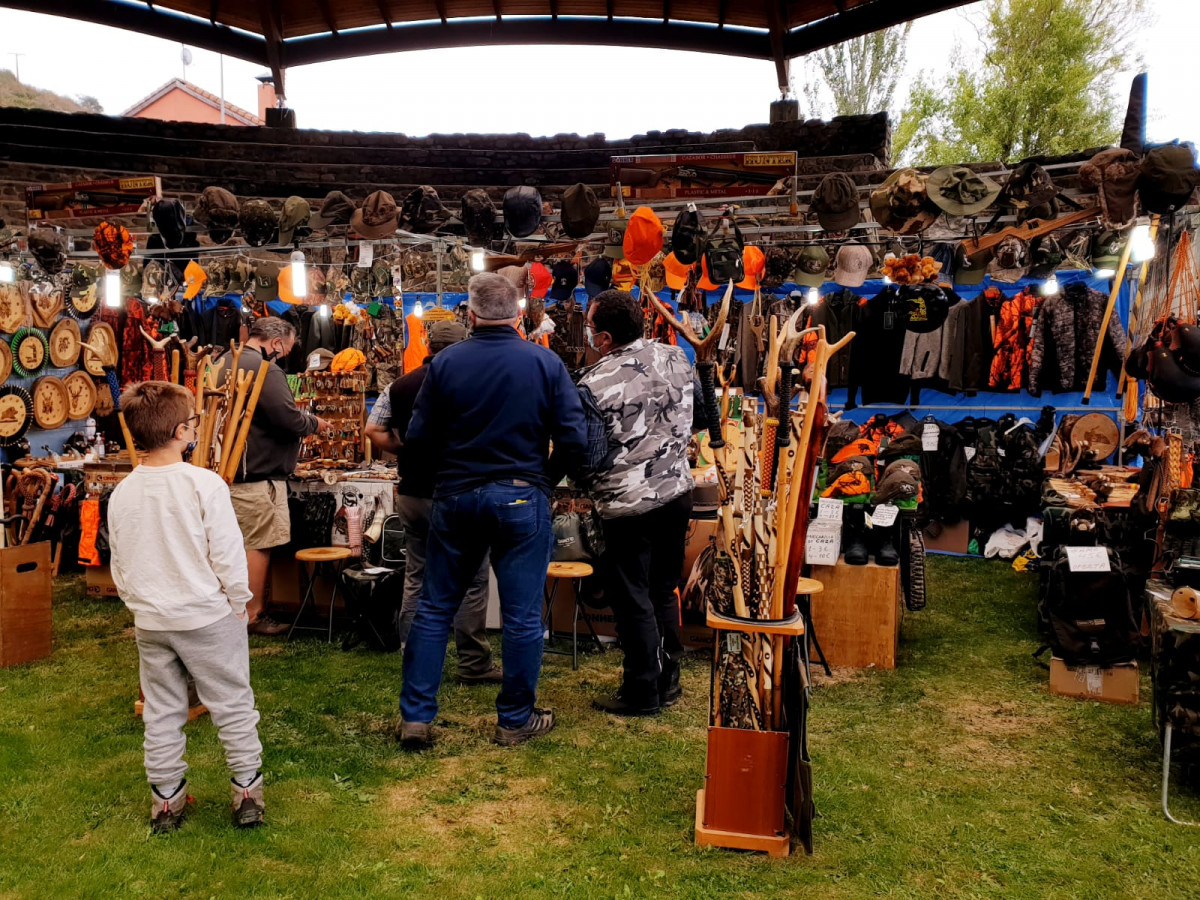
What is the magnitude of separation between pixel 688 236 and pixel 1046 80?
22.7 metres

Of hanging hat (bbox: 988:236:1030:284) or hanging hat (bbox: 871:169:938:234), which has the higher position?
hanging hat (bbox: 871:169:938:234)

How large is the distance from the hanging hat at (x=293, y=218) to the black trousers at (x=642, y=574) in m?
4.28

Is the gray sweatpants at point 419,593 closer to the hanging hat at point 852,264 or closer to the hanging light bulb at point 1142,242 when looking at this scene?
the hanging light bulb at point 1142,242

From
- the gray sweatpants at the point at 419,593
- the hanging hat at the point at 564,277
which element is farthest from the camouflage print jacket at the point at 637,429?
the hanging hat at the point at 564,277

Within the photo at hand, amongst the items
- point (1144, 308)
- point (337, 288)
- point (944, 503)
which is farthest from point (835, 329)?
point (337, 288)

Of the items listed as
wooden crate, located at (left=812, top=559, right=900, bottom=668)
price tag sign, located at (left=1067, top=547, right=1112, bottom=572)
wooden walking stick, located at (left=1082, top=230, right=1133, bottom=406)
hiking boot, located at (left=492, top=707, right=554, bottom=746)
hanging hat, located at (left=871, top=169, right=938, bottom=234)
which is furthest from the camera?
wooden walking stick, located at (left=1082, top=230, right=1133, bottom=406)

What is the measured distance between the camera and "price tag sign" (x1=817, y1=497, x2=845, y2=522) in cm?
433

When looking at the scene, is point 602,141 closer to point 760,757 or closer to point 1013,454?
point 1013,454

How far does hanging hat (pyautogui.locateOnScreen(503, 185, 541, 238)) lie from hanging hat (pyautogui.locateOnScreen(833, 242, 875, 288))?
2.67 m

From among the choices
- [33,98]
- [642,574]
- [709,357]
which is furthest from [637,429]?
[33,98]

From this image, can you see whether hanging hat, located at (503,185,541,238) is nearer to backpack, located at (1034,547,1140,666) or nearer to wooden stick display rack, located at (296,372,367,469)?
wooden stick display rack, located at (296,372,367,469)

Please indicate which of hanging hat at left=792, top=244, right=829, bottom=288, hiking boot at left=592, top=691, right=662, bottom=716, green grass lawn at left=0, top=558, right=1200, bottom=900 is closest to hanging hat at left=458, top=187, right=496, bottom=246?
hanging hat at left=792, top=244, right=829, bottom=288

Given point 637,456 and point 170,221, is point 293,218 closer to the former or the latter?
point 170,221

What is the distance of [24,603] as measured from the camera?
4.36 meters
